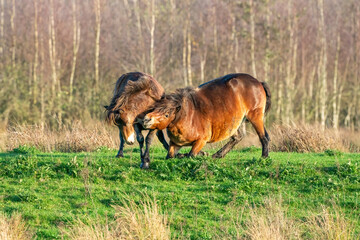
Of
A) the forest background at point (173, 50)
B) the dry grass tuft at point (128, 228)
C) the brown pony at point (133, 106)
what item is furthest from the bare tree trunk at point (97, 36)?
the dry grass tuft at point (128, 228)

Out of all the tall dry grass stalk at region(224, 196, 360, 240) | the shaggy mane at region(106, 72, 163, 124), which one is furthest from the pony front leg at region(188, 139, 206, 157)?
the tall dry grass stalk at region(224, 196, 360, 240)

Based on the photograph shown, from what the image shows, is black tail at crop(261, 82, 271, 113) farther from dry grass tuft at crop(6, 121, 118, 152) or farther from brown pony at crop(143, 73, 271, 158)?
dry grass tuft at crop(6, 121, 118, 152)

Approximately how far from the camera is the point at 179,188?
10234 mm

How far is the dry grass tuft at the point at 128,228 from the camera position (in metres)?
7.96

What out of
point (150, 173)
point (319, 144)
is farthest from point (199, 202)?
point (319, 144)

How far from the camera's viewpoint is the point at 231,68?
4259cm

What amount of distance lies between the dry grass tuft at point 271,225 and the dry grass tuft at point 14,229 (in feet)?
11.8

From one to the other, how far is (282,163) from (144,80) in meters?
3.61

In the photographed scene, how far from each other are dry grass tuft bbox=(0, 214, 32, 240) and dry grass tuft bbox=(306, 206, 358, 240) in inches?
182

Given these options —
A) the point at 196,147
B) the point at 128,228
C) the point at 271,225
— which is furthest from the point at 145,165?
the point at 271,225

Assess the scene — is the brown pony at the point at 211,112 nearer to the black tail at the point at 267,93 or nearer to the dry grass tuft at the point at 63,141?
the black tail at the point at 267,93

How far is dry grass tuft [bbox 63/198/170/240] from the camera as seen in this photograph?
7.96m

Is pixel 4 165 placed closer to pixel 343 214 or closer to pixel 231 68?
pixel 343 214

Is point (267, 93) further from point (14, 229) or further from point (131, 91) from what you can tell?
point (14, 229)
